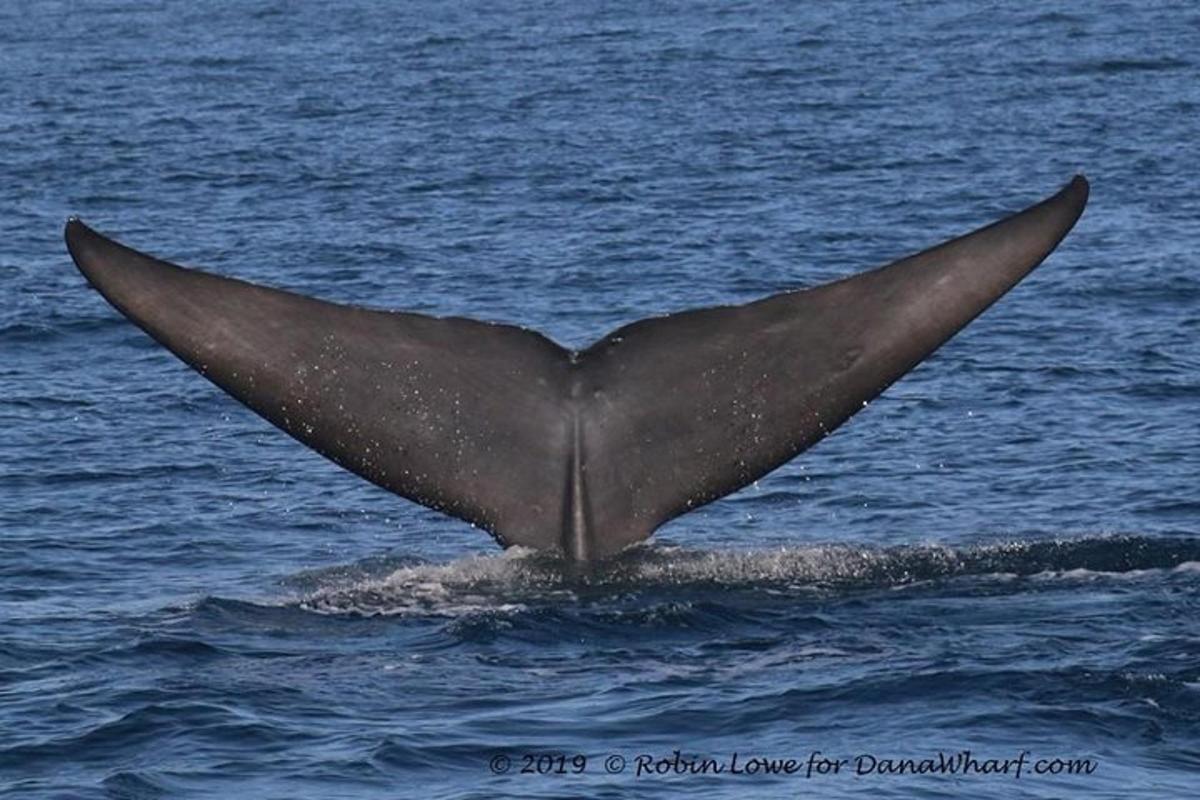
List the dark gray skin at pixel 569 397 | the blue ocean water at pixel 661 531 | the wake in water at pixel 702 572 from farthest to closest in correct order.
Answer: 1. the wake in water at pixel 702 572
2. the dark gray skin at pixel 569 397
3. the blue ocean water at pixel 661 531

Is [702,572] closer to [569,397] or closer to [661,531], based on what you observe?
[569,397]

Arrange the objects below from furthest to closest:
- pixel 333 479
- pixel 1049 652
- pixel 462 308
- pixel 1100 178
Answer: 1. pixel 1100 178
2. pixel 462 308
3. pixel 333 479
4. pixel 1049 652

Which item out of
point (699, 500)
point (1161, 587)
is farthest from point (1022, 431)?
point (699, 500)

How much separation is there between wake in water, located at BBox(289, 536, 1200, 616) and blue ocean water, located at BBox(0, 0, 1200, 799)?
0.03 m

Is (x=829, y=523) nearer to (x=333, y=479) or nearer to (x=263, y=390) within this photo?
(x=333, y=479)

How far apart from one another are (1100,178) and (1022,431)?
1137cm

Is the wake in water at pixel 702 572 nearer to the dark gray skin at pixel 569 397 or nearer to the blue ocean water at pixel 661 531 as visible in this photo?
the blue ocean water at pixel 661 531

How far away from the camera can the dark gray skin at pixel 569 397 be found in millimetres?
11742

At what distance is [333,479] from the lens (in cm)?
1805

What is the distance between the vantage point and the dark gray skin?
11.7 m

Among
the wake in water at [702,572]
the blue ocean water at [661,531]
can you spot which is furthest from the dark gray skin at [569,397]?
the blue ocean water at [661,531]

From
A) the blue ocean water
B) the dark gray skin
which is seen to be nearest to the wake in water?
the blue ocean water

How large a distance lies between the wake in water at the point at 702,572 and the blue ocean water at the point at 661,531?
0.10 feet

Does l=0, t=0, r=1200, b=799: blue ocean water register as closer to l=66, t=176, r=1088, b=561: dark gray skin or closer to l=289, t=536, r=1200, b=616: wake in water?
l=289, t=536, r=1200, b=616: wake in water
